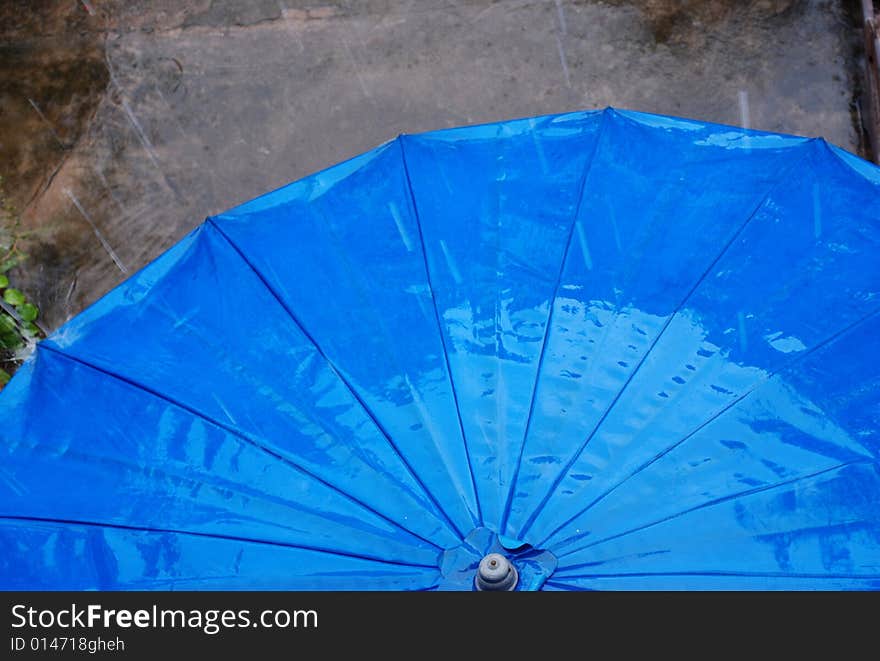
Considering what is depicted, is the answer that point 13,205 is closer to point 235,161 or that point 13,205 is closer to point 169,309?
point 235,161

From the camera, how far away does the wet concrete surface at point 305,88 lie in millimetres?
4844

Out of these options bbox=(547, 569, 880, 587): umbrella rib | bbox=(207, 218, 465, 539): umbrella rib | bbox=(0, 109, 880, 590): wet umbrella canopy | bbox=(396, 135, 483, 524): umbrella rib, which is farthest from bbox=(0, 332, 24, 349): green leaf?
bbox=(547, 569, 880, 587): umbrella rib

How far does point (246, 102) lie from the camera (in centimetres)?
508

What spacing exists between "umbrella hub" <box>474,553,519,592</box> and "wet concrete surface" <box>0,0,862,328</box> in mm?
2963

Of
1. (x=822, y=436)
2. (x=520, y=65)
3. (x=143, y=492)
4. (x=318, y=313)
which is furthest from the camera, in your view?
(x=520, y=65)

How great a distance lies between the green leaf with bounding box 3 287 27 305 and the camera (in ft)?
15.3

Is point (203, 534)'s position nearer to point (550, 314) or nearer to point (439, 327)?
point (439, 327)

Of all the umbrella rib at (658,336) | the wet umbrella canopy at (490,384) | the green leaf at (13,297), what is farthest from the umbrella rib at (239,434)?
the green leaf at (13,297)

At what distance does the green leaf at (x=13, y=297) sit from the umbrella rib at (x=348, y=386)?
5.99ft

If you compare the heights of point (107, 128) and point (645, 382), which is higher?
point (107, 128)

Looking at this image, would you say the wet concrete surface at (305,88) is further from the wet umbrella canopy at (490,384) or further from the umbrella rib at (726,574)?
the umbrella rib at (726,574)

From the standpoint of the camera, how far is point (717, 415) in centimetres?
266

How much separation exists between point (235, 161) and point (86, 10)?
1197 millimetres
